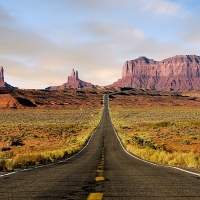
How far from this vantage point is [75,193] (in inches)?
236

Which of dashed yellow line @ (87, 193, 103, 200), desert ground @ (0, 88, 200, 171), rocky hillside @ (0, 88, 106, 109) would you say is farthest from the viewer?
rocky hillside @ (0, 88, 106, 109)

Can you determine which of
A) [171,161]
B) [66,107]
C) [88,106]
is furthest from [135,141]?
[88,106]

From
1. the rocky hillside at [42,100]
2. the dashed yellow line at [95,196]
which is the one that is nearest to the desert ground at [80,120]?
the rocky hillside at [42,100]

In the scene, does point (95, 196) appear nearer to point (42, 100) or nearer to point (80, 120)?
point (80, 120)

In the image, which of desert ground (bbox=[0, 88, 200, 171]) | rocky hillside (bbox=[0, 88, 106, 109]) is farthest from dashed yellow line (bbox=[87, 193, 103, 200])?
rocky hillside (bbox=[0, 88, 106, 109])

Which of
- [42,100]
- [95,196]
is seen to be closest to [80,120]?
[42,100]

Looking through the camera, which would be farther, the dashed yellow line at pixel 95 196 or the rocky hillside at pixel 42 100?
the rocky hillside at pixel 42 100

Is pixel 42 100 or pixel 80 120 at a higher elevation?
pixel 42 100

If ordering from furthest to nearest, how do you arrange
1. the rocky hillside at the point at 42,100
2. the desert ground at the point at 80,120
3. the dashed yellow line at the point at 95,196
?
the rocky hillside at the point at 42,100 → the desert ground at the point at 80,120 → the dashed yellow line at the point at 95,196

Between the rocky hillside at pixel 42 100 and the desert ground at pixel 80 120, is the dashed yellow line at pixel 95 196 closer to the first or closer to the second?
the desert ground at pixel 80 120

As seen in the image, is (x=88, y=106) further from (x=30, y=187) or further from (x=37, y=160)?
(x=30, y=187)

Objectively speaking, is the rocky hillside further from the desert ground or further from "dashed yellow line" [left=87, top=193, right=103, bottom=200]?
"dashed yellow line" [left=87, top=193, right=103, bottom=200]

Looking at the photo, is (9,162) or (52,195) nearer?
(52,195)

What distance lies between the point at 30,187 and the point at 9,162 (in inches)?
283
